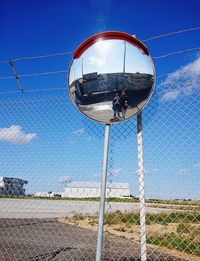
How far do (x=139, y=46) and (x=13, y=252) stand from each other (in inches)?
183

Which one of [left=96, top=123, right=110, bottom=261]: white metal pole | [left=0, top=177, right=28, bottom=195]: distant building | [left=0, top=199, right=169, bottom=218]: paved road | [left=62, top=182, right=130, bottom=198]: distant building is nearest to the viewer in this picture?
[left=96, top=123, right=110, bottom=261]: white metal pole

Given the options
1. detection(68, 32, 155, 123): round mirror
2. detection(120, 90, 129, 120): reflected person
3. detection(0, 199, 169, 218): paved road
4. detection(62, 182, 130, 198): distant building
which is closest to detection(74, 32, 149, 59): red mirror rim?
detection(68, 32, 155, 123): round mirror

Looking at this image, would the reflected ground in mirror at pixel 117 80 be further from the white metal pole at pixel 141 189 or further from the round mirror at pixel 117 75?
the white metal pole at pixel 141 189

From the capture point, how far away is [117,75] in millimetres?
2812

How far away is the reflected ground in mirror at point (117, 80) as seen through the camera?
280 centimetres

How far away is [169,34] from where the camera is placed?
3.47 meters

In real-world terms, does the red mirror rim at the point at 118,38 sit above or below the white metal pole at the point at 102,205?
above

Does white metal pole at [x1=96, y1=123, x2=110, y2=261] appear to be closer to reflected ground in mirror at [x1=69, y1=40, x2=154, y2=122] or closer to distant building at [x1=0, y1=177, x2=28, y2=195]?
reflected ground in mirror at [x1=69, y1=40, x2=154, y2=122]

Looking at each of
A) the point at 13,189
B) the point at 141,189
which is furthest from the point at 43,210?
the point at 141,189

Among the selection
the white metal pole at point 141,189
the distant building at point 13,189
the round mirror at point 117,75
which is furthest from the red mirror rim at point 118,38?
the distant building at point 13,189

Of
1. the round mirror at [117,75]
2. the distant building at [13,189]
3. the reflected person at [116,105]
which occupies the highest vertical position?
the round mirror at [117,75]

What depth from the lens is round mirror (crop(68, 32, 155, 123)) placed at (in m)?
2.80

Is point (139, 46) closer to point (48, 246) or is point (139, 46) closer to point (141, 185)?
point (141, 185)

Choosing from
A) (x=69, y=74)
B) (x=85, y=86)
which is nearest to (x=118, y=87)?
(x=85, y=86)
